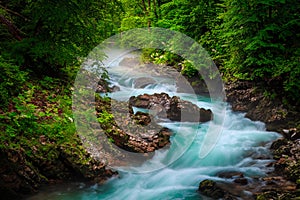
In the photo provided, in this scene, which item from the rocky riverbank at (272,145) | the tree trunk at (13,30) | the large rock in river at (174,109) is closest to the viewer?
the tree trunk at (13,30)

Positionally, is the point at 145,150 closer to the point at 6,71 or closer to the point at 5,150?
the point at 5,150

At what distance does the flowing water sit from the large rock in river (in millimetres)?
261

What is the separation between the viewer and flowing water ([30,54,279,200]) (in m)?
5.56

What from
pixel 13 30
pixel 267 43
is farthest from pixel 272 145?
pixel 13 30

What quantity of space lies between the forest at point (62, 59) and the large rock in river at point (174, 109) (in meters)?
2.35

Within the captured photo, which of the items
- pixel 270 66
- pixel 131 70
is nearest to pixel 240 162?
pixel 270 66

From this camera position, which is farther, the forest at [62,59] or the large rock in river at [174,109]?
the large rock in river at [174,109]

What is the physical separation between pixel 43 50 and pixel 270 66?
743cm

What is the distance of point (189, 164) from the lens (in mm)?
7184

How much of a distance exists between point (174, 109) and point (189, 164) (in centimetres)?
257

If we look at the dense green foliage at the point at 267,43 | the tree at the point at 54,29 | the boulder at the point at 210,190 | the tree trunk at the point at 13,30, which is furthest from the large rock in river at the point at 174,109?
the tree trunk at the point at 13,30

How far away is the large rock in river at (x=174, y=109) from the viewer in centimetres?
919

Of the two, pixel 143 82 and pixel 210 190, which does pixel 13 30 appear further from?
pixel 143 82

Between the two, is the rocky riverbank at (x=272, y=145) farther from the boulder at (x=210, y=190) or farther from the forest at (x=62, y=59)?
the forest at (x=62, y=59)
